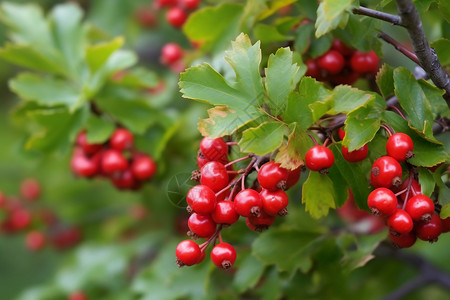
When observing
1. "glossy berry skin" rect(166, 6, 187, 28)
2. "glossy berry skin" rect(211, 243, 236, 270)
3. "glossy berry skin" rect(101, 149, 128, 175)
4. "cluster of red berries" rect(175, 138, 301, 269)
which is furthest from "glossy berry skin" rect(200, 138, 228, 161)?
"glossy berry skin" rect(166, 6, 187, 28)

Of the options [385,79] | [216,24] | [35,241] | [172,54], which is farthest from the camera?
[35,241]

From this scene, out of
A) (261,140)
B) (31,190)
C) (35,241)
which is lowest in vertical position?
(35,241)

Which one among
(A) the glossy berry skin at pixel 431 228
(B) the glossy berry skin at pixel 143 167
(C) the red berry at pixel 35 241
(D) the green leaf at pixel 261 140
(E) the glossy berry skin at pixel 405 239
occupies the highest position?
(D) the green leaf at pixel 261 140

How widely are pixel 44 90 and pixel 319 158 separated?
1376mm

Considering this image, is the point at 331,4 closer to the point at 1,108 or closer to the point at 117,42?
the point at 117,42

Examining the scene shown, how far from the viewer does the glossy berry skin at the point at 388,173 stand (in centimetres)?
121

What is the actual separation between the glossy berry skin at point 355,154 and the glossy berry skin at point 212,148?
0.30m

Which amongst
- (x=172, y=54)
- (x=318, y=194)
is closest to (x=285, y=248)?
(x=318, y=194)

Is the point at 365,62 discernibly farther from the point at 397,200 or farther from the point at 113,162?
the point at 113,162

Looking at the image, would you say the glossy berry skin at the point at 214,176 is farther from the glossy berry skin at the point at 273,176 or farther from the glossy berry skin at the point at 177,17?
the glossy berry skin at the point at 177,17

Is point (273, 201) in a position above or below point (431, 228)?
above

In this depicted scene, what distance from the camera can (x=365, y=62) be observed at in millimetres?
1666

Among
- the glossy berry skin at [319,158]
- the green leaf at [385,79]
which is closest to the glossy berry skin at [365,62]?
the green leaf at [385,79]

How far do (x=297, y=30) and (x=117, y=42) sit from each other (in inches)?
27.4
